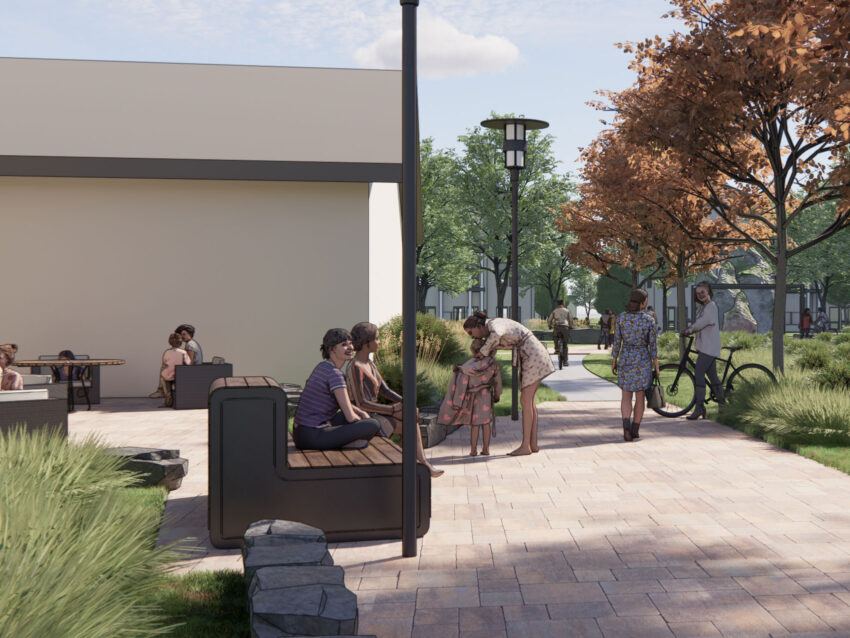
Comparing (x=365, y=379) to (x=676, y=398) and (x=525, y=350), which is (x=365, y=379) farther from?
(x=676, y=398)

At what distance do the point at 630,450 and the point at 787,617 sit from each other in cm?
548

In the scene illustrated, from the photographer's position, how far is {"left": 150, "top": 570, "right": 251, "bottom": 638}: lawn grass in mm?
4227

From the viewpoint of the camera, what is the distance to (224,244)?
1697 cm

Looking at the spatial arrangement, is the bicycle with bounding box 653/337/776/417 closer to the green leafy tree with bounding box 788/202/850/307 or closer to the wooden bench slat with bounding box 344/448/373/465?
the wooden bench slat with bounding box 344/448/373/465

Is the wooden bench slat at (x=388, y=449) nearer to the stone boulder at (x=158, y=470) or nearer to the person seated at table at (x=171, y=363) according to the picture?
the stone boulder at (x=158, y=470)

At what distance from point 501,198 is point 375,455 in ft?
134

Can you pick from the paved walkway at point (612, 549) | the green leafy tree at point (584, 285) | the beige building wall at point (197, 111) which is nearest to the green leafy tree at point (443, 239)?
the green leafy tree at point (584, 285)

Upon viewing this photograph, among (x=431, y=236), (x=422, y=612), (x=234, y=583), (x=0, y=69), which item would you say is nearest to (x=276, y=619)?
(x=422, y=612)

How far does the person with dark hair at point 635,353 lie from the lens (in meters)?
10.4

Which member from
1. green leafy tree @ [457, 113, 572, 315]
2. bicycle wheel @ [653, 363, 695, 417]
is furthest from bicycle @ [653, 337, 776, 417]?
green leafy tree @ [457, 113, 572, 315]

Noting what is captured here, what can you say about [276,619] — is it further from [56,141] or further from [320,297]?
[56,141]

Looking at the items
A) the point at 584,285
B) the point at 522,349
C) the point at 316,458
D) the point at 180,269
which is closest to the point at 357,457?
the point at 316,458

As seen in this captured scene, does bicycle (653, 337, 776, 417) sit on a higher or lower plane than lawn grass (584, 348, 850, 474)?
higher

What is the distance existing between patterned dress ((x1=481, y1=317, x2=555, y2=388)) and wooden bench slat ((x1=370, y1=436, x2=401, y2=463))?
2.21 metres
